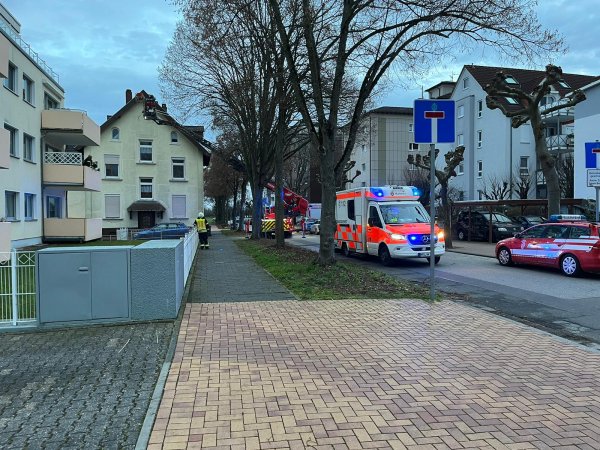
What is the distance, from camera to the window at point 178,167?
45500mm

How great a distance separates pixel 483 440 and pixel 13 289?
20.5 feet

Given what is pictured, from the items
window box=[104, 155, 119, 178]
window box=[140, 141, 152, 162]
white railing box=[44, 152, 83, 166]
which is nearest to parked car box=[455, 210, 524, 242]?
white railing box=[44, 152, 83, 166]

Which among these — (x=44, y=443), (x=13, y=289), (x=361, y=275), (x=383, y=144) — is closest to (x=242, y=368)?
(x=44, y=443)

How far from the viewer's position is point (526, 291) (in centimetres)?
1128

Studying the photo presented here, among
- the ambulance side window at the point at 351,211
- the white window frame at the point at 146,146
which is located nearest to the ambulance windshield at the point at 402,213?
Answer: the ambulance side window at the point at 351,211

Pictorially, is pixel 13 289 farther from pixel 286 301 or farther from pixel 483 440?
pixel 483 440

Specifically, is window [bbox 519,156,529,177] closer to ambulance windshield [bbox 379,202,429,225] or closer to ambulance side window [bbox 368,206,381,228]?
ambulance windshield [bbox 379,202,429,225]

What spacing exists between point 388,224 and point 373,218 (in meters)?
0.83

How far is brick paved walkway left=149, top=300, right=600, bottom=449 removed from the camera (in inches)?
150

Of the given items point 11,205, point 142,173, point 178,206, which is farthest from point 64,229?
point 178,206

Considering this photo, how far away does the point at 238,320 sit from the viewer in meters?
7.57

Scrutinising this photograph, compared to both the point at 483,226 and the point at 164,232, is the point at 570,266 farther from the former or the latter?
the point at 164,232

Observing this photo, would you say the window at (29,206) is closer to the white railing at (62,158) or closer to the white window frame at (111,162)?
the white railing at (62,158)

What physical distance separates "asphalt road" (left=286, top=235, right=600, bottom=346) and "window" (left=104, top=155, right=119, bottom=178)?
108 feet
